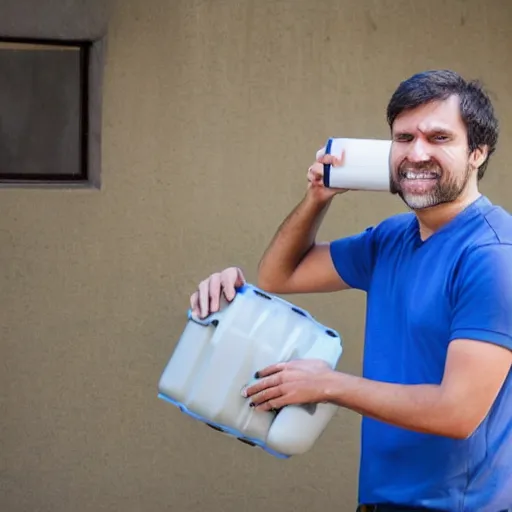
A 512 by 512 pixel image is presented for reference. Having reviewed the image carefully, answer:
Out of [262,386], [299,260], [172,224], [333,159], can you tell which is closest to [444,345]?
[262,386]

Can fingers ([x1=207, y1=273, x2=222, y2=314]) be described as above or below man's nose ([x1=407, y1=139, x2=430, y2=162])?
below

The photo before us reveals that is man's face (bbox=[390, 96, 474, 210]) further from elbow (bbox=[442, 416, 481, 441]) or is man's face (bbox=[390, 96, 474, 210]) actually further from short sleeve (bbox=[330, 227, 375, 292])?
elbow (bbox=[442, 416, 481, 441])

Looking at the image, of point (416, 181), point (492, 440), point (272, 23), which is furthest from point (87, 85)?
point (492, 440)

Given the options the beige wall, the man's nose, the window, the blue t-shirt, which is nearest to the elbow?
the blue t-shirt

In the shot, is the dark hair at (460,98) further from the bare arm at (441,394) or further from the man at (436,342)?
the bare arm at (441,394)

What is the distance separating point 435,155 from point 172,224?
6.19ft

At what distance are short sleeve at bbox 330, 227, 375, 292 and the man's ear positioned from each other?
0.40 metres

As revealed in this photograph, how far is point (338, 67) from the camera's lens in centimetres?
434

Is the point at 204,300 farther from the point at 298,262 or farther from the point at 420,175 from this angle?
the point at 420,175

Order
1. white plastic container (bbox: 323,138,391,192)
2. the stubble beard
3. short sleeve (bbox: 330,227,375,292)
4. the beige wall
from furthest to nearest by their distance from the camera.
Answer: the beige wall → short sleeve (bbox: 330,227,375,292) → white plastic container (bbox: 323,138,391,192) → the stubble beard

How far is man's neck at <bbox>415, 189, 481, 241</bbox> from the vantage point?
2.56m

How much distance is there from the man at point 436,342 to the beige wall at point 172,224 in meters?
1.55

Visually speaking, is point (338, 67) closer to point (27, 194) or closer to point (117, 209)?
point (117, 209)

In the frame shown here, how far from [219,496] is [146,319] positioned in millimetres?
753
